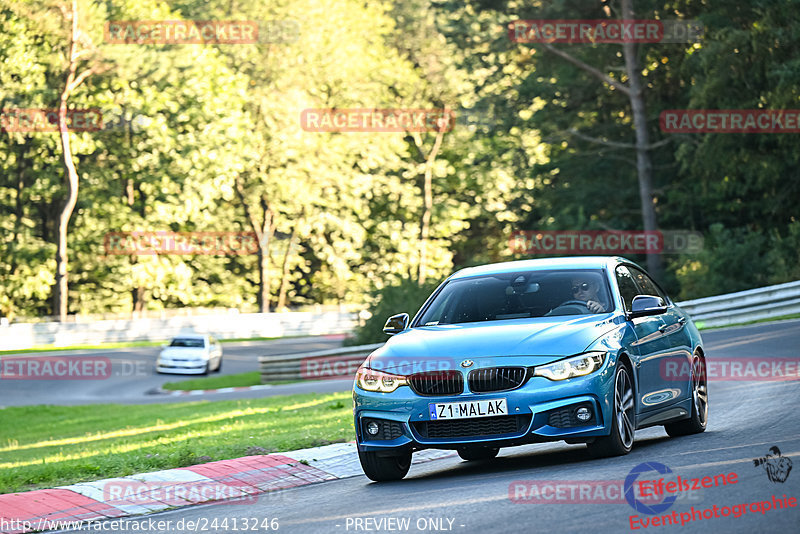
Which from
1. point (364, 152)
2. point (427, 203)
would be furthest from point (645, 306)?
point (427, 203)

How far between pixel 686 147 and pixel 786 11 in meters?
5.15

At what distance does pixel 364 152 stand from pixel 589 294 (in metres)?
56.2

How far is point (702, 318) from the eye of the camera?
29.9m

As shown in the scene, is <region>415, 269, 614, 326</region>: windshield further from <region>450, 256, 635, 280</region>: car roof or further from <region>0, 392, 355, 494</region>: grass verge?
<region>0, 392, 355, 494</region>: grass verge

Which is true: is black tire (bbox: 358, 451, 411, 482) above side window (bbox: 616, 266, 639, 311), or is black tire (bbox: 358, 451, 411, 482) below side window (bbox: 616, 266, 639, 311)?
below

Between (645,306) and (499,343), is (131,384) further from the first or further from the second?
(499,343)

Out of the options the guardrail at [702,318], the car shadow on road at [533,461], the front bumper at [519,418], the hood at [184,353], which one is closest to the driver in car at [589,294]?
the front bumper at [519,418]

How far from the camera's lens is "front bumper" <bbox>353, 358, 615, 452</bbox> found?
8766 millimetres

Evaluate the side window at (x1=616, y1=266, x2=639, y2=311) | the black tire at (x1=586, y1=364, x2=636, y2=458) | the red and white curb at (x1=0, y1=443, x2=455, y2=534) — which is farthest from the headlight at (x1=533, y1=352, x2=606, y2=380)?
the red and white curb at (x1=0, y1=443, x2=455, y2=534)

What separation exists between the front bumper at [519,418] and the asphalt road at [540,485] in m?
0.28

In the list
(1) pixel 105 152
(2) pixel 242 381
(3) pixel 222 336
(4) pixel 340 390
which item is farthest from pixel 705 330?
(1) pixel 105 152

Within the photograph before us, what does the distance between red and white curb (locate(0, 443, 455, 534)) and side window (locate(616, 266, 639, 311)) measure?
2332mm

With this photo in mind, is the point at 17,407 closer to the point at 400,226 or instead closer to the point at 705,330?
the point at 705,330

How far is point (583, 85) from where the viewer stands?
147ft
